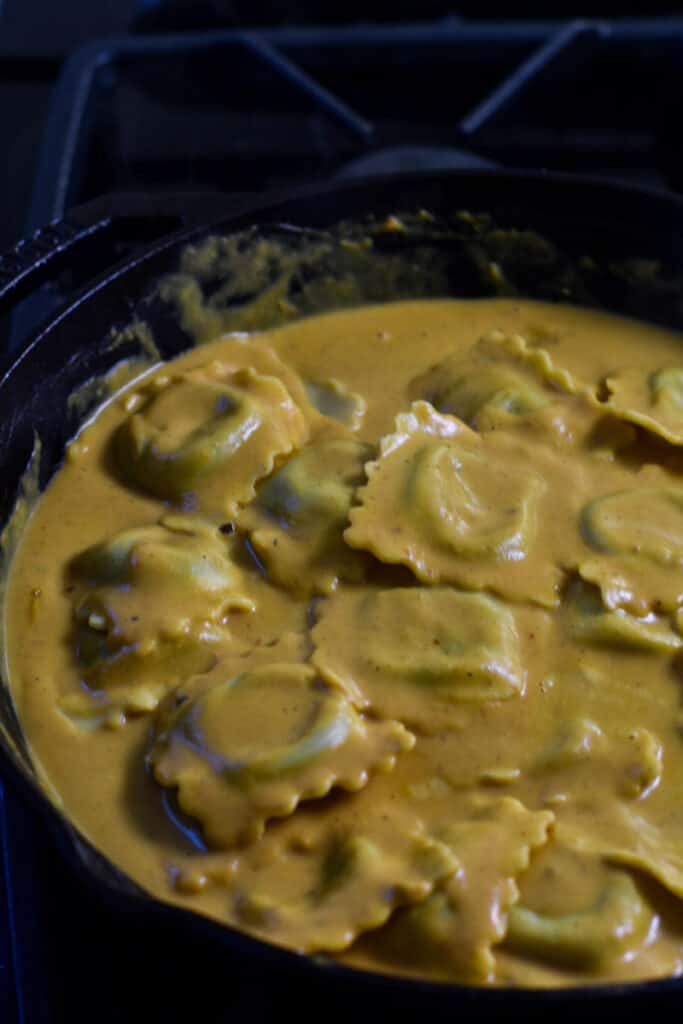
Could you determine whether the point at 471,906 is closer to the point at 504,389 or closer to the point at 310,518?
the point at 310,518

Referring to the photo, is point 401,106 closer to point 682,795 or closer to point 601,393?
point 601,393

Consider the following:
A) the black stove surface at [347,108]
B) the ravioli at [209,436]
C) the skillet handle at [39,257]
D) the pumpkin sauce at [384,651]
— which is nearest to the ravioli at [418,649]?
the pumpkin sauce at [384,651]

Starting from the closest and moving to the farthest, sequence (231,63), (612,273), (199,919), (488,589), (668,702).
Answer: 1. (199,919)
2. (668,702)
3. (488,589)
4. (612,273)
5. (231,63)

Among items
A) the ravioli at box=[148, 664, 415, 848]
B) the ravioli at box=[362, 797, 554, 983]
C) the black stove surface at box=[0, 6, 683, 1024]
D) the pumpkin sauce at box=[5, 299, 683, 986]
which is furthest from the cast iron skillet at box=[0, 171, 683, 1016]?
the ravioli at box=[362, 797, 554, 983]

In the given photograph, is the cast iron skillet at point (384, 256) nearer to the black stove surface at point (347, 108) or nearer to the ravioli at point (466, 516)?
the black stove surface at point (347, 108)

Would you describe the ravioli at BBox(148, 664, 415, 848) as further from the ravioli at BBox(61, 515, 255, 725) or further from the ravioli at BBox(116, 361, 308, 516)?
the ravioli at BBox(116, 361, 308, 516)

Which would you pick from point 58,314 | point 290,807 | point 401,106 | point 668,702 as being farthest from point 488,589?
point 401,106
